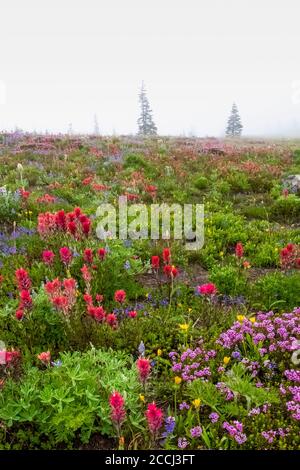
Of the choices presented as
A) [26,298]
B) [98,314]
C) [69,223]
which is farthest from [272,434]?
[69,223]

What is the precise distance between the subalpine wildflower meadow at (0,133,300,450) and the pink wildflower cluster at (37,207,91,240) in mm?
19

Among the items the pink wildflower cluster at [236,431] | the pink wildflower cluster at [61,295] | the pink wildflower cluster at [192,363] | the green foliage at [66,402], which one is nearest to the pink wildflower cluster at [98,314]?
the pink wildflower cluster at [61,295]

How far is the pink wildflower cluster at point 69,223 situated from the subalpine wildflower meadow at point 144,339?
0.06ft

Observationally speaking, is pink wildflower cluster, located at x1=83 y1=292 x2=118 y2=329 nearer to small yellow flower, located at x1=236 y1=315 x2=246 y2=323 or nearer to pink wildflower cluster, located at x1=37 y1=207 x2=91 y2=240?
pink wildflower cluster, located at x1=37 y1=207 x2=91 y2=240

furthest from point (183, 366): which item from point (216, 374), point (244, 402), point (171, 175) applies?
point (171, 175)

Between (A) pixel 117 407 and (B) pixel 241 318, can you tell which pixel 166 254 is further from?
(A) pixel 117 407

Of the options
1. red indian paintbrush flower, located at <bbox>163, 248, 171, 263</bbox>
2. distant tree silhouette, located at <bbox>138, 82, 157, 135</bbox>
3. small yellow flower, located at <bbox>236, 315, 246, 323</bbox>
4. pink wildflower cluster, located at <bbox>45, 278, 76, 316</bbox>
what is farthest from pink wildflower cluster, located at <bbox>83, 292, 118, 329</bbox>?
distant tree silhouette, located at <bbox>138, 82, 157, 135</bbox>

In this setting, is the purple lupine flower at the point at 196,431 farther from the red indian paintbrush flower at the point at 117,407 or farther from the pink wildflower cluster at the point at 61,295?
the pink wildflower cluster at the point at 61,295

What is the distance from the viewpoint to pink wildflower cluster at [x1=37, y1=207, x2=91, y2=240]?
5.73m

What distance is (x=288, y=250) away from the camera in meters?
5.67

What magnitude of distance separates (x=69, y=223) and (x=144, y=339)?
186cm

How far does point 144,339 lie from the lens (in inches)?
196
